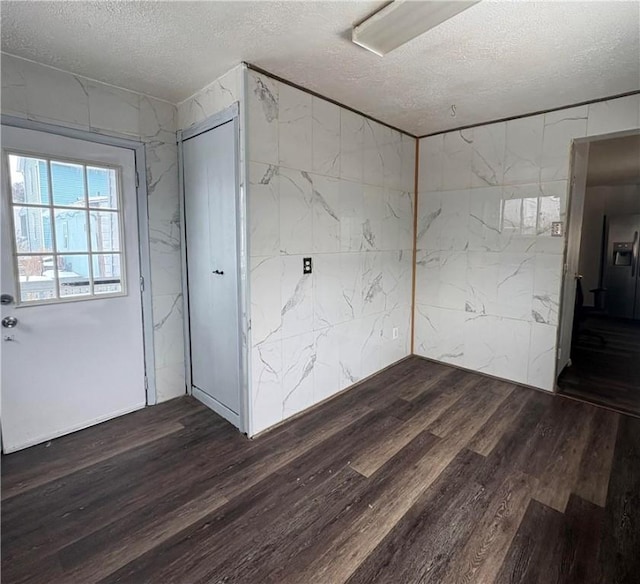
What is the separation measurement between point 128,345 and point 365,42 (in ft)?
9.28

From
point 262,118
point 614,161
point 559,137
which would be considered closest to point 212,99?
point 262,118

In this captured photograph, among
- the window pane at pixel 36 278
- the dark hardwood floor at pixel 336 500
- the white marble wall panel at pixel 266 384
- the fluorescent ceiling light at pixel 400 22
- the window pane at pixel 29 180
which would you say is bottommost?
the dark hardwood floor at pixel 336 500

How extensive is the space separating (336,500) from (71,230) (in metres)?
2.61

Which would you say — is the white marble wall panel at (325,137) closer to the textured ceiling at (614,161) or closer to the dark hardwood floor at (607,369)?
the textured ceiling at (614,161)

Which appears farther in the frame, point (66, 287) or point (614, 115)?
point (614, 115)

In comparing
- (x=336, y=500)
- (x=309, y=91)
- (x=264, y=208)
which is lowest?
(x=336, y=500)

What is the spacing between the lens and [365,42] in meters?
2.01

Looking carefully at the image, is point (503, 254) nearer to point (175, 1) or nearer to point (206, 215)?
point (206, 215)

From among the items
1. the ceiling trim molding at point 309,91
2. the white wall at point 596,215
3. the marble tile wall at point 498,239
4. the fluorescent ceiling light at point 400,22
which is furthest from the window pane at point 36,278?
the white wall at point 596,215

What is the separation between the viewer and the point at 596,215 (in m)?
6.80

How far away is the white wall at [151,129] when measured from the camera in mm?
2373

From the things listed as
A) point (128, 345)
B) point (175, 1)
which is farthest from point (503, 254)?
point (128, 345)

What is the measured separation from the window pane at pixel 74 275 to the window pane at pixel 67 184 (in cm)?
40

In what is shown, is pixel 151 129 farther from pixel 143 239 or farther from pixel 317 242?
pixel 317 242
